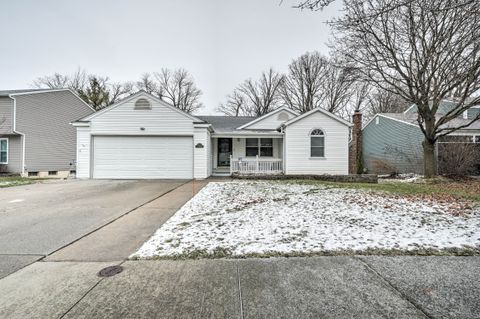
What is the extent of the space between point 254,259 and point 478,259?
3.00 m

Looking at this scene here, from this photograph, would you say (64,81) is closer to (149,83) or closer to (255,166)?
(149,83)

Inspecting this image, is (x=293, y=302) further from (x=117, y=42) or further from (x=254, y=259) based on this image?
(x=117, y=42)

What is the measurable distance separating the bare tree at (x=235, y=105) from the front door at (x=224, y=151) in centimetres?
2228

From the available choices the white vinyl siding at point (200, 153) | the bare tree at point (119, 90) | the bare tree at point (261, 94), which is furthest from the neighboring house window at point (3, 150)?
the bare tree at point (261, 94)

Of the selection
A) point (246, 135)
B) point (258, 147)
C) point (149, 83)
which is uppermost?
point (149, 83)

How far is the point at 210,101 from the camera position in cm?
4000

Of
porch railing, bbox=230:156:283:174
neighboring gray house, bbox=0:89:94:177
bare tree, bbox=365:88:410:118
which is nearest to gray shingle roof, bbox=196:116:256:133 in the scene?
porch railing, bbox=230:156:283:174

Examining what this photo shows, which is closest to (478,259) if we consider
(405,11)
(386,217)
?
(386,217)

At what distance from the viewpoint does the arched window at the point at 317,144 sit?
13703mm

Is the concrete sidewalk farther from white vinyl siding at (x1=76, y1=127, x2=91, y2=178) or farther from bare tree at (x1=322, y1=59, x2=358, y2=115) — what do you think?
bare tree at (x1=322, y1=59, x2=358, y2=115)

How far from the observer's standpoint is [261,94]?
35875 millimetres

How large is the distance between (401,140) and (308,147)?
9255mm

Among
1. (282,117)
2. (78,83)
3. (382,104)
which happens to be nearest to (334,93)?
(382,104)

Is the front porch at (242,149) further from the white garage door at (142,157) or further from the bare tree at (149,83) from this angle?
the bare tree at (149,83)
